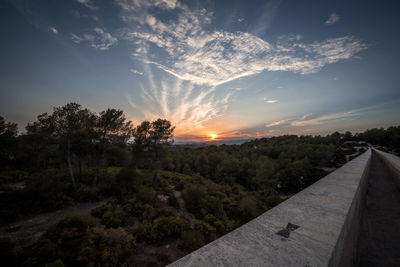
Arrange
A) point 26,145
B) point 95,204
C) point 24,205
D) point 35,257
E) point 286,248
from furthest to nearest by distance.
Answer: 1. point 26,145
2. point 95,204
3. point 24,205
4. point 35,257
5. point 286,248

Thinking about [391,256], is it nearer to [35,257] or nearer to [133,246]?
[133,246]

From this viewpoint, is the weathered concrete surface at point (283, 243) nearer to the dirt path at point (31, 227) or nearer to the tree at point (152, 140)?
the dirt path at point (31, 227)

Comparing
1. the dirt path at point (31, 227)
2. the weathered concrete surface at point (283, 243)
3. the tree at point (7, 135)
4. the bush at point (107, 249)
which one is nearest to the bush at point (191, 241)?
the bush at point (107, 249)

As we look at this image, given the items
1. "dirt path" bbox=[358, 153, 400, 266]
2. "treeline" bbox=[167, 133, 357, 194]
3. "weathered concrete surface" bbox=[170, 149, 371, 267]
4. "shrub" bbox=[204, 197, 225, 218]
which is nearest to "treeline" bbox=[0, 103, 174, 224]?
"treeline" bbox=[167, 133, 357, 194]

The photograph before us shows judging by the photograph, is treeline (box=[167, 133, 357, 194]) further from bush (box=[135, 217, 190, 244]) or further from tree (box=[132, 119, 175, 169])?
bush (box=[135, 217, 190, 244])

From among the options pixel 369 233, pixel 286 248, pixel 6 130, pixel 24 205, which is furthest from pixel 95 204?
pixel 369 233

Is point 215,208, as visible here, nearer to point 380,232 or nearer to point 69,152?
point 380,232

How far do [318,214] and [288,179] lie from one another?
1291 inches

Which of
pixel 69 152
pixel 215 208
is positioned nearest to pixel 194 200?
pixel 215 208

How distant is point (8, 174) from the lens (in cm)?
1470

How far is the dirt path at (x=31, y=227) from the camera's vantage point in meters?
6.26

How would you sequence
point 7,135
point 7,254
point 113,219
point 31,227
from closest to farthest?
1. point 7,254
2. point 31,227
3. point 113,219
4. point 7,135

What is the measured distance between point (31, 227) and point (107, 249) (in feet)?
19.4

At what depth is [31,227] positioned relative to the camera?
24.0 ft
